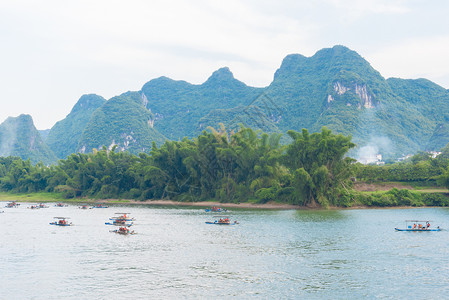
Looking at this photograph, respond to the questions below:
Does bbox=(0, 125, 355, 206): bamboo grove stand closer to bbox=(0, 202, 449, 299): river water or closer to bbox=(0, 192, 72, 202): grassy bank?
bbox=(0, 192, 72, 202): grassy bank

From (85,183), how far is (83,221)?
53607mm

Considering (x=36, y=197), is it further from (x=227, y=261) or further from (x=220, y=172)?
(x=227, y=261)

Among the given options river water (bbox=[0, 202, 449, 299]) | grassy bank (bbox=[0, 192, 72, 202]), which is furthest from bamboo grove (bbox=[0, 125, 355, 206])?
river water (bbox=[0, 202, 449, 299])

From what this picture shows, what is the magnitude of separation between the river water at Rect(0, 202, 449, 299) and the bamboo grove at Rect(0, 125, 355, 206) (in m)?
21.4

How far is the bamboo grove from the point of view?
8000 cm

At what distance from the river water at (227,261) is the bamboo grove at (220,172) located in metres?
21.4

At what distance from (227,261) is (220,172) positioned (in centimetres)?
6203

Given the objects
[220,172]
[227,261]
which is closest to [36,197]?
[220,172]

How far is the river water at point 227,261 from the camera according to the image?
28.3m

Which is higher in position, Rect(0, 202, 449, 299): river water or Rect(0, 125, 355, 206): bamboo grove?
Rect(0, 125, 355, 206): bamboo grove

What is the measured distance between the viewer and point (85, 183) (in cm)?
11644

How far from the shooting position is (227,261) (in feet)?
120

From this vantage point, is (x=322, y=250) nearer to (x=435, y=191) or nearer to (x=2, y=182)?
(x=435, y=191)

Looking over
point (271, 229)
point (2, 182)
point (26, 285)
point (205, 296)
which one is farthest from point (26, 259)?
point (2, 182)
